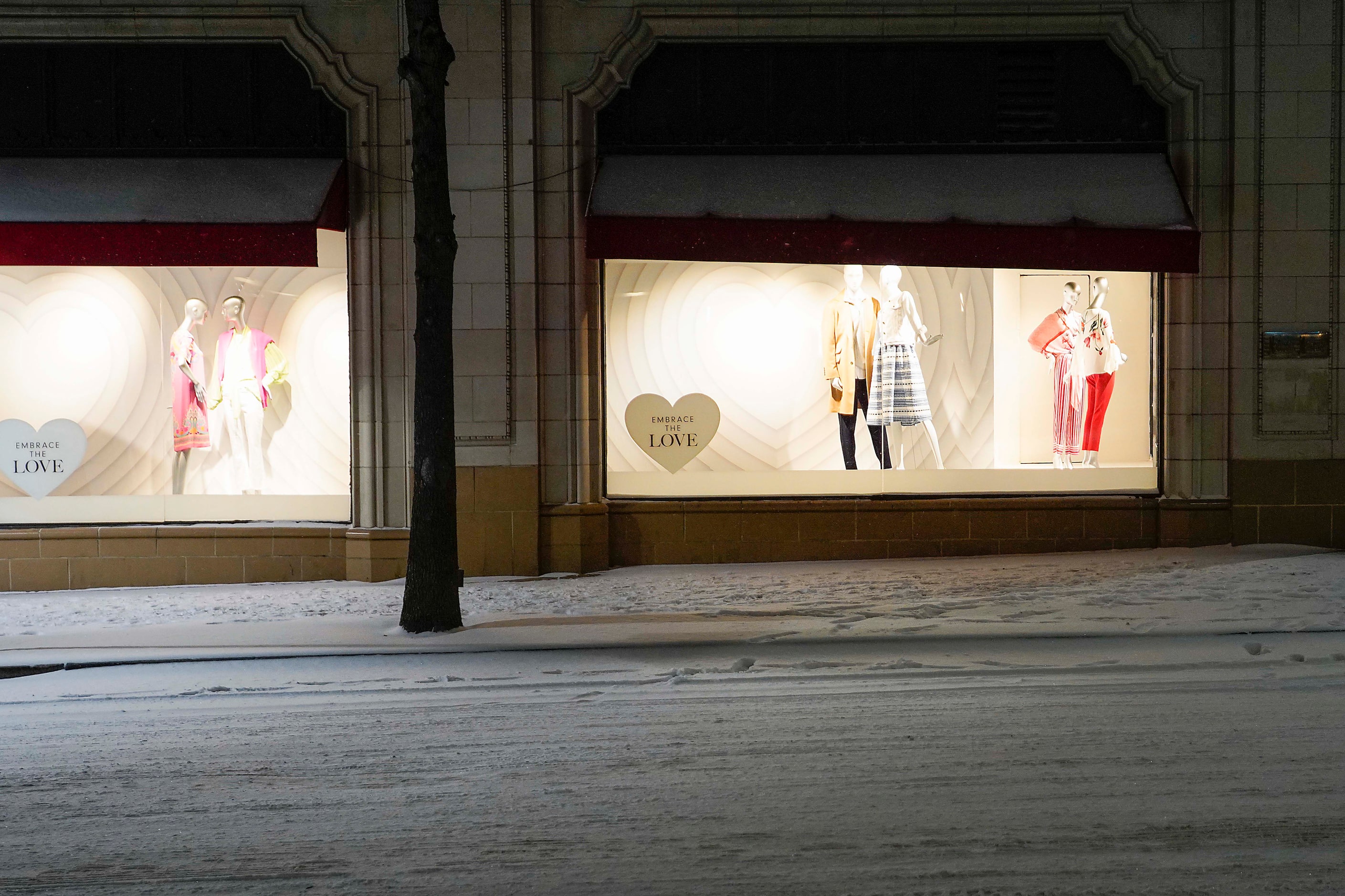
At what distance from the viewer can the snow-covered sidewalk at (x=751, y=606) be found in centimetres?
836

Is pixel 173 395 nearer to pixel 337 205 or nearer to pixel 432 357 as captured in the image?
pixel 337 205

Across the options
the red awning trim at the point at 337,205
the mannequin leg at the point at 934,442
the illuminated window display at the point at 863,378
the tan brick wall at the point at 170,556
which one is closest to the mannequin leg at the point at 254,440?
the tan brick wall at the point at 170,556

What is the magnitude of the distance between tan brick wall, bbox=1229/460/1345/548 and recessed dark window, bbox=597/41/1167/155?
3.68 meters

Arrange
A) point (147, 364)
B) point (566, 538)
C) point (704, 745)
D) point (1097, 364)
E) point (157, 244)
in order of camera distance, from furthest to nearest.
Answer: point (1097, 364) → point (147, 364) → point (566, 538) → point (157, 244) → point (704, 745)

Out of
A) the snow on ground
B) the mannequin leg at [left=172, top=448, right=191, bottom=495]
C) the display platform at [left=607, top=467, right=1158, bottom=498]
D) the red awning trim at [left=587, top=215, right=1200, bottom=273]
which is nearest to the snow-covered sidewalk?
the snow on ground

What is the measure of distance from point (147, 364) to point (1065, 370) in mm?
9852

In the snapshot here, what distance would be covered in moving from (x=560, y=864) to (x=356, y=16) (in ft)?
32.4

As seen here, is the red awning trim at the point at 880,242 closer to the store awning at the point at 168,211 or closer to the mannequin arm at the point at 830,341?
the mannequin arm at the point at 830,341

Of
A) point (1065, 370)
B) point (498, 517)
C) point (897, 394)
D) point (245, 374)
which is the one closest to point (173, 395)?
point (245, 374)

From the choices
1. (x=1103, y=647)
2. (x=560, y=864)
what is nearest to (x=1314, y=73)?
(x=1103, y=647)

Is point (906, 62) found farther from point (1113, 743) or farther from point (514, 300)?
point (1113, 743)

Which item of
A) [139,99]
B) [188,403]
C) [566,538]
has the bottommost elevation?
[566,538]

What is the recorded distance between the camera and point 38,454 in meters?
12.1

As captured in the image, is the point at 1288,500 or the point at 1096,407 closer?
the point at 1288,500
